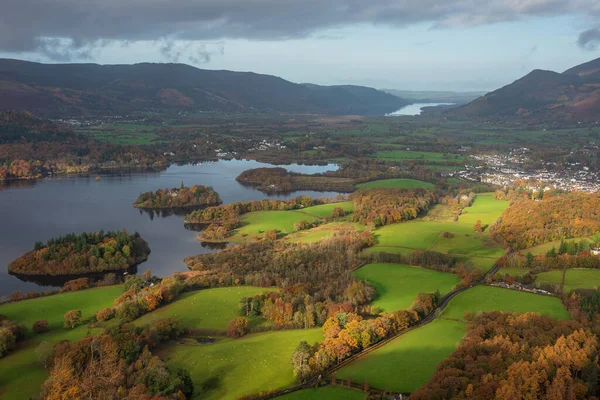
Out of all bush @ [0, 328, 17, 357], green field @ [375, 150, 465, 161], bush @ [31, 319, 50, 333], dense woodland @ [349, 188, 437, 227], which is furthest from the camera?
green field @ [375, 150, 465, 161]

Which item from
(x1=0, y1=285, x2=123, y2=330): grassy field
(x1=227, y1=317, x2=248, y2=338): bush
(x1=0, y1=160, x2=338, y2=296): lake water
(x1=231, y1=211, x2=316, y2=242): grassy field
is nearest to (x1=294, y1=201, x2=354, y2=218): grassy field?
(x1=231, y1=211, x2=316, y2=242): grassy field

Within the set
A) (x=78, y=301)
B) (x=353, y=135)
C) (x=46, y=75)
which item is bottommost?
(x=78, y=301)

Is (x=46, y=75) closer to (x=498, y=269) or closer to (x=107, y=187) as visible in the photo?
(x=107, y=187)

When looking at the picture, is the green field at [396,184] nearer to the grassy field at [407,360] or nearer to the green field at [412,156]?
the green field at [412,156]

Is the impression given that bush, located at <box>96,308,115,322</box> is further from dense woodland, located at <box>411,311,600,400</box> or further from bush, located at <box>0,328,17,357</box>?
dense woodland, located at <box>411,311,600,400</box>

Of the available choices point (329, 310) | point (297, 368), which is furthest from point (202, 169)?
point (297, 368)

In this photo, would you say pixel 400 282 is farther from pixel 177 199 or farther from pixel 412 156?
pixel 412 156
